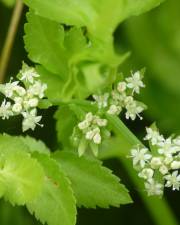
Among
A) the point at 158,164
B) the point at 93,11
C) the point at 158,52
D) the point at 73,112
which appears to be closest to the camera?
the point at 93,11

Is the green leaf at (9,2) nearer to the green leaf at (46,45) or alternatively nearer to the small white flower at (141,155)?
the green leaf at (46,45)

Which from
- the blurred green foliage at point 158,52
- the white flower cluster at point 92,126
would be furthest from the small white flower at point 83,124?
the blurred green foliage at point 158,52

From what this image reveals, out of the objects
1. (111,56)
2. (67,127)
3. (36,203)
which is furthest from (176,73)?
(111,56)

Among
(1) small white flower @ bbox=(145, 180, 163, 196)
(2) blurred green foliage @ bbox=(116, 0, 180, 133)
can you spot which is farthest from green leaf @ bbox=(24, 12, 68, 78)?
(2) blurred green foliage @ bbox=(116, 0, 180, 133)

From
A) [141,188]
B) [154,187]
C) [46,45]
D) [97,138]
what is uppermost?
[46,45]

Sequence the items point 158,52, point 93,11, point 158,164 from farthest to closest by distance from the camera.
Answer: point 158,52 < point 158,164 < point 93,11

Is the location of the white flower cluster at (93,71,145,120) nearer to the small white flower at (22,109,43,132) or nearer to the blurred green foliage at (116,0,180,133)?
the small white flower at (22,109,43,132)

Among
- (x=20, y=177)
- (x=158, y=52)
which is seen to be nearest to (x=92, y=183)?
(x=20, y=177)

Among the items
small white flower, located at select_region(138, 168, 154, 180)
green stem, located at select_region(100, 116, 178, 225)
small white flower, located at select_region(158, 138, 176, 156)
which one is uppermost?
small white flower, located at select_region(158, 138, 176, 156)

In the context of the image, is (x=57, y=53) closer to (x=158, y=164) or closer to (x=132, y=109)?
(x=132, y=109)
